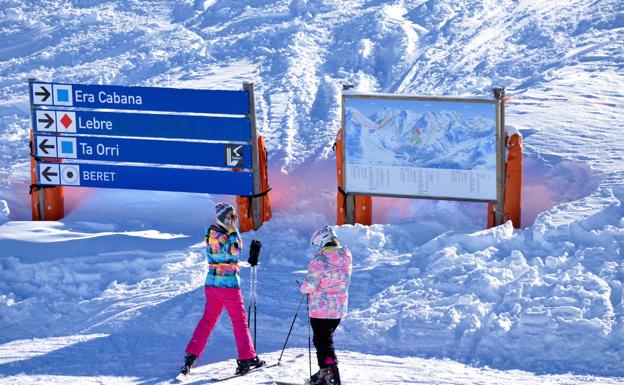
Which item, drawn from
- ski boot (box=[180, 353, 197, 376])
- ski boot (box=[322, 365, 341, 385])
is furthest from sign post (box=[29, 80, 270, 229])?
ski boot (box=[322, 365, 341, 385])

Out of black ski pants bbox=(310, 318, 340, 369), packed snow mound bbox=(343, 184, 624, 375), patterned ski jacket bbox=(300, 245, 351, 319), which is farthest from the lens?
packed snow mound bbox=(343, 184, 624, 375)

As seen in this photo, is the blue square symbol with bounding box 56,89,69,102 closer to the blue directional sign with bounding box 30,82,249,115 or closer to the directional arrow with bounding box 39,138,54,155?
the blue directional sign with bounding box 30,82,249,115

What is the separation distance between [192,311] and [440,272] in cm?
250

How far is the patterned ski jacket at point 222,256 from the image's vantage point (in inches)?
390

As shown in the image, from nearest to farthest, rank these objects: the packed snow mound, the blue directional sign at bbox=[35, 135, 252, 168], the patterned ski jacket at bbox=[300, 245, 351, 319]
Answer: the patterned ski jacket at bbox=[300, 245, 351, 319]
the packed snow mound
the blue directional sign at bbox=[35, 135, 252, 168]

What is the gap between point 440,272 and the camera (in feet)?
38.7

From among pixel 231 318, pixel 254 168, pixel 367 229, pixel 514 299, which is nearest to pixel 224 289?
pixel 231 318

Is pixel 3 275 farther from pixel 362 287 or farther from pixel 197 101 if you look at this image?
pixel 362 287

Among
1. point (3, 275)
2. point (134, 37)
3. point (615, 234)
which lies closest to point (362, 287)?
point (615, 234)

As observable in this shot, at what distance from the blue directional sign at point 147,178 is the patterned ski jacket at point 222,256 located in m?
3.62

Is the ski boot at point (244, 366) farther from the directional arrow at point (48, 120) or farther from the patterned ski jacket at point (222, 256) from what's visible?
the directional arrow at point (48, 120)

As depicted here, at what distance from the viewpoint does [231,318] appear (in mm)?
9992

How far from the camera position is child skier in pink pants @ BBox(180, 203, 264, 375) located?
991cm

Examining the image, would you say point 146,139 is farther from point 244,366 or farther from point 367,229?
point 244,366
